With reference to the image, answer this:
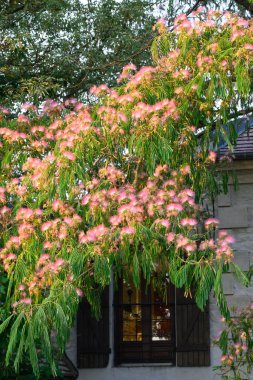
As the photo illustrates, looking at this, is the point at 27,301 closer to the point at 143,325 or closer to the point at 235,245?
the point at 235,245

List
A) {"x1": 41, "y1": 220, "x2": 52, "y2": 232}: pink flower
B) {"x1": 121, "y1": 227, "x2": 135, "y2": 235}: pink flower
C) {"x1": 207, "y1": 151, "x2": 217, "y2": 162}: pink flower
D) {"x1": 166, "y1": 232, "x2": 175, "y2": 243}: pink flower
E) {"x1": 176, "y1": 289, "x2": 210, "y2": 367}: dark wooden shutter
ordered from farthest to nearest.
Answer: {"x1": 176, "y1": 289, "x2": 210, "y2": 367}: dark wooden shutter → {"x1": 207, "y1": 151, "x2": 217, "y2": 162}: pink flower → {"x1": 41, "y1": 220, "x2": 52, "y2": 232}: pink flower → {"x1": 166, "y1": 232, "x2": 175, "y2": 243}: pink flower → {"x1": 121, "y1": 227, "x2": 135, "y2": 235}: pink flower

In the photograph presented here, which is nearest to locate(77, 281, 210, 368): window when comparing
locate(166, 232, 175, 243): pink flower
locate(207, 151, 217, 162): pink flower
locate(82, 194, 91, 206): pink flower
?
locate(207, 151, 217, 162): pink flower

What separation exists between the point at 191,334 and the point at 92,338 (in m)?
1.49

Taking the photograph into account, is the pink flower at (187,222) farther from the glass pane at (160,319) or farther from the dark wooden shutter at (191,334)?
the glass pane at (160,319)

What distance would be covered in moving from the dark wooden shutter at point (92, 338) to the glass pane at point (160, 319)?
722mm

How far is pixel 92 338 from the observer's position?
12.9 metres

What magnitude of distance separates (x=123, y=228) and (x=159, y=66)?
1.91 meters

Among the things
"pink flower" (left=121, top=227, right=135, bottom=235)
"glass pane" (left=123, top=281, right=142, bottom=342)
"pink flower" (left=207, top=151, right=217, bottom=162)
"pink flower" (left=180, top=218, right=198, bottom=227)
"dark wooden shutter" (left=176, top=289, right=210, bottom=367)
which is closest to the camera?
"pink flower" (left=121, top=227, right=135, bottom=235)

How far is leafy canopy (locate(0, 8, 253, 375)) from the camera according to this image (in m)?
7.14

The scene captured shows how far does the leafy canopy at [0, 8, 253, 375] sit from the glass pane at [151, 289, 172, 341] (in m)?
4.71

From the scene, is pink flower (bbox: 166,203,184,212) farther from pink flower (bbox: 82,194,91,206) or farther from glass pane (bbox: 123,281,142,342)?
glass pane (bbox: 123,281,142,342)

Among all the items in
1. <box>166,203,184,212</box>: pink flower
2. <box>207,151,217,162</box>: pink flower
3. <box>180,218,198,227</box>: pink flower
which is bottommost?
<box>180,218,198,227</box>: pink flower

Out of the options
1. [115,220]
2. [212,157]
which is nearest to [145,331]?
[212,157]

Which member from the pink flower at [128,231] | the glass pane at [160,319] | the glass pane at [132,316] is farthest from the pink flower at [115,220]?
the glass pane at [132,316]
